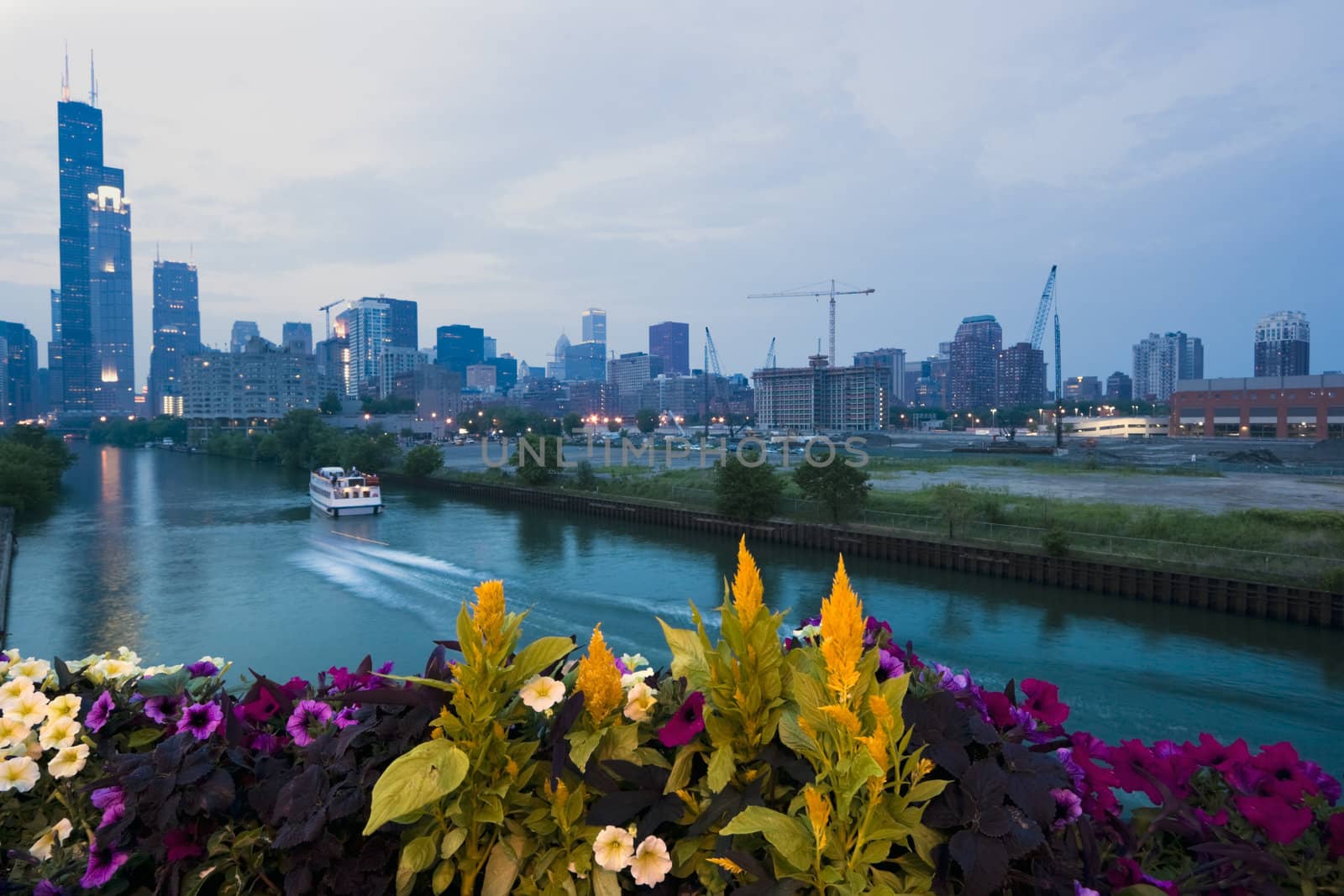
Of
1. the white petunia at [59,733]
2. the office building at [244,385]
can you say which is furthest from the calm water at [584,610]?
the office building at [244,385]

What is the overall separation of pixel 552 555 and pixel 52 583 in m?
14.4

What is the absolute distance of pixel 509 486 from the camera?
136ft

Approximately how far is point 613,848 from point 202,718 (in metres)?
1.46

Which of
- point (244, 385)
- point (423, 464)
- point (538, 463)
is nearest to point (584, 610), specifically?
point (538, 463)

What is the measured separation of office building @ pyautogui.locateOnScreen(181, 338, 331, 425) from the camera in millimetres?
127000

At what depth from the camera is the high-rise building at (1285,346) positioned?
160 meters

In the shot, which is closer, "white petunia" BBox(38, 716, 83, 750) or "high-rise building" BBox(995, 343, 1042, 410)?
"white petunia" BBox(38, 716, 83, 750)

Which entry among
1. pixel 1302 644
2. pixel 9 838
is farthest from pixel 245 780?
pixel 1302 644

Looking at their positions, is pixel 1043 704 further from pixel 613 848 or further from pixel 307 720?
pixel 307 720

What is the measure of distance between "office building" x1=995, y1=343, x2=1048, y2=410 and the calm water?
11794 cm

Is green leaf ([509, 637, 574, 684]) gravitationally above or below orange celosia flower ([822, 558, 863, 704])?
below

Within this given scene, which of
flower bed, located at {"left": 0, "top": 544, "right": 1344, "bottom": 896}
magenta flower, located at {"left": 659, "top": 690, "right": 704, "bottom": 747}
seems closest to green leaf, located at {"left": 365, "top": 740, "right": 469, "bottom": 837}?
flower bed, located at {"left": 0, "top": 544, "right": 1344, "bottom": 896}

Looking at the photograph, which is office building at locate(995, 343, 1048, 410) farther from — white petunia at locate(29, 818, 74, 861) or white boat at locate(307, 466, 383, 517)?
white petunia at locate(29, 818, 74, 861)

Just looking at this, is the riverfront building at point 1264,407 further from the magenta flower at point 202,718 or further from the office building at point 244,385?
the office building at point 244,385
